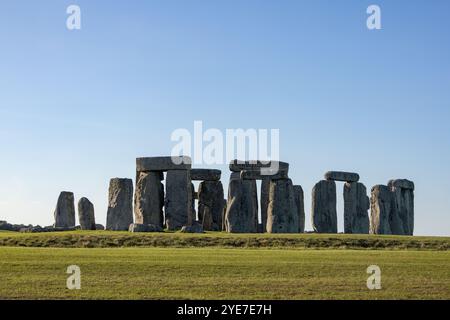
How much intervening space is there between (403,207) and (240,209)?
11.1 metres

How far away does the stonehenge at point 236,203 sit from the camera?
118 ft

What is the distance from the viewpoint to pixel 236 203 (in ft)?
120

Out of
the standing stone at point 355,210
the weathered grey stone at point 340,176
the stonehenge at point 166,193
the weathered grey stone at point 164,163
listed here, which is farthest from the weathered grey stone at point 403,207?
the weathered grey stone at point 164,163

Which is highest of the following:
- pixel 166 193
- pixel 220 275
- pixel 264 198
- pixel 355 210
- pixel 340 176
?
pixel 340 176

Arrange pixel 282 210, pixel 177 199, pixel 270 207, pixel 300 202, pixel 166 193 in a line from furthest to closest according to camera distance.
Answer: pixel 300 202 → pixel 270 207 → pixel 282 210 → pixel 166 193 → pixel 177 199

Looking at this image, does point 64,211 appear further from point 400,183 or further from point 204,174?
point 400,183

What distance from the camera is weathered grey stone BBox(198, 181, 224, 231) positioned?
41.9 meters

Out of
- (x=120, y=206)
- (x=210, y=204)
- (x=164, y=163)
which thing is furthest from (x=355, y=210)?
(x=120, y=206)

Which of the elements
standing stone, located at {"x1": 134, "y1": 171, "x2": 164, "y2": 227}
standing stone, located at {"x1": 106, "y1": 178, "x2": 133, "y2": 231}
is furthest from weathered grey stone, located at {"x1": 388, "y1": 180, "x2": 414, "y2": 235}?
standing stone, located at {"x1": 106, "y1": 178, "x2": 133, "y2": 231}

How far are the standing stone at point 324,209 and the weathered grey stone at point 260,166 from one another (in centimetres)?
233

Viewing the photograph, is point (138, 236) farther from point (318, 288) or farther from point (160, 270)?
point (318, 288)

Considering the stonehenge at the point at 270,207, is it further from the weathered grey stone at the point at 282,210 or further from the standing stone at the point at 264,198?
the standing stone at the point at 264,198

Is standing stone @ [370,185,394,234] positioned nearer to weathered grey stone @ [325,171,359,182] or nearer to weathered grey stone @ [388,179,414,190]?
weathered grey stone @ [325,171,359,182]
